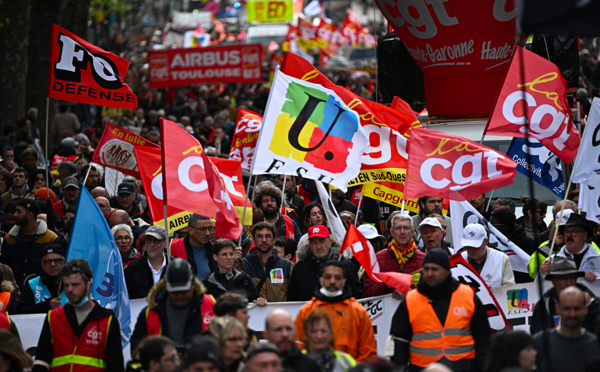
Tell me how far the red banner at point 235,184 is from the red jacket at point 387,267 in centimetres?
144

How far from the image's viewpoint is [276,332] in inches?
264

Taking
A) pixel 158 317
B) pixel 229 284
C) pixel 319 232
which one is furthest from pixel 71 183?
pixel 158 317

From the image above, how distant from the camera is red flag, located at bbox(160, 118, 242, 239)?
9.12 metres

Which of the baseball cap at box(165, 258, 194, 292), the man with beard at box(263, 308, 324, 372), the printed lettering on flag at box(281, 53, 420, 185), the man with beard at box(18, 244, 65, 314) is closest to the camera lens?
the man with beard at box(263, 308, 324, 372)

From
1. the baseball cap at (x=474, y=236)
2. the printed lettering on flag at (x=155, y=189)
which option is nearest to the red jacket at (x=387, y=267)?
the baseball cap at (x=474, y=236)

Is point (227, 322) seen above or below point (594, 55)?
below

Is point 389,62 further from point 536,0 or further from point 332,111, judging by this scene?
point 536,0

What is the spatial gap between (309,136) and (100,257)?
216cm

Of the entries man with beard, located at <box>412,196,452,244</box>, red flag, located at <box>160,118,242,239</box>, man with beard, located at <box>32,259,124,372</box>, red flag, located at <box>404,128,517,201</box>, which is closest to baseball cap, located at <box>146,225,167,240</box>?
red flag, located at <box>160,118,242,239</box>

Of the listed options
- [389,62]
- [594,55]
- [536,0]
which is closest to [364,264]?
[536,0]

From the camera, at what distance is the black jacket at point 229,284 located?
28.7ft

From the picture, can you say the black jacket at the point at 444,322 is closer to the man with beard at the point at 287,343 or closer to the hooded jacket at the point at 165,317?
the man with beard at the point at 287,343

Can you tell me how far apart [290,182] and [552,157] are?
3557 mm

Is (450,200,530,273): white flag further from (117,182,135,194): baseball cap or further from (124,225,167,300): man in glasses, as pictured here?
(117,182,135,194): baseball cap
